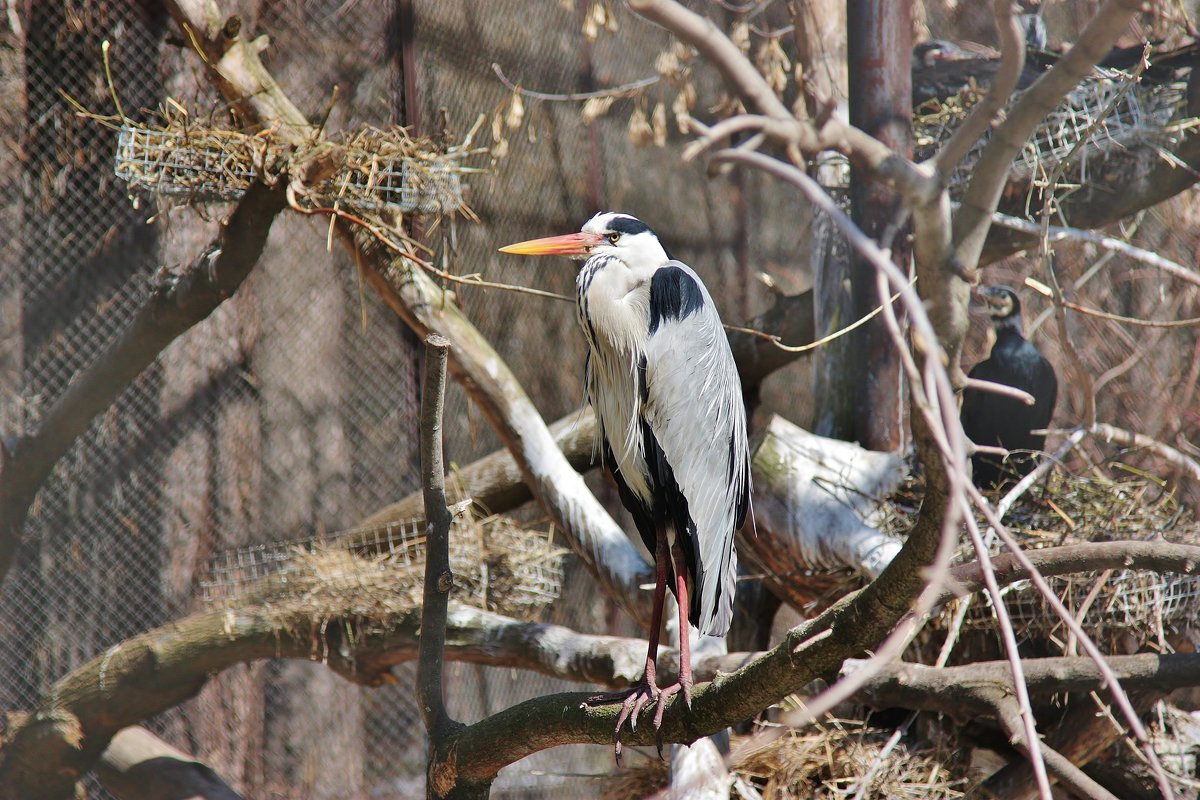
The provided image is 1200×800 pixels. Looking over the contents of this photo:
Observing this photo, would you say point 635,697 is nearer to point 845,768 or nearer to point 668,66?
point 845,768

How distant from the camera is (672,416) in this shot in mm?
1557

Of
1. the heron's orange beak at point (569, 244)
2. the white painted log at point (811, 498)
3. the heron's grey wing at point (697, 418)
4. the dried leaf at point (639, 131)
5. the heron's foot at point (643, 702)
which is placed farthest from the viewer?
the dried leaf at point (639, 131)

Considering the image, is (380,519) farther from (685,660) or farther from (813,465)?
(685,660)

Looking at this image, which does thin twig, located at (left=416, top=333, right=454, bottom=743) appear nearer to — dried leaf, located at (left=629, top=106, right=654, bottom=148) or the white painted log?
the white painted log

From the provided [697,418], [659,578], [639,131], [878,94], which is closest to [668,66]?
[639,131]

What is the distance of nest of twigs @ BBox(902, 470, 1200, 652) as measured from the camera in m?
1.95

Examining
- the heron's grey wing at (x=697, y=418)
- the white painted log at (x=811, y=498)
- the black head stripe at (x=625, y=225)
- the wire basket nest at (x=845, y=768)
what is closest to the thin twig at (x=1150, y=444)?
the white painted log at (x=811, y=498)

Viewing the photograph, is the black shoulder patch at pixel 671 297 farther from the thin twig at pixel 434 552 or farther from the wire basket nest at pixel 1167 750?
the wire basket nest at pixel 1167 750

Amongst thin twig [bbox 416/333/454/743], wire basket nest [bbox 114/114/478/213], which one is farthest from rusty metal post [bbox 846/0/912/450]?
thin twig [bbox 416/333/454/743]

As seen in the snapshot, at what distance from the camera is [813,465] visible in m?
2.24

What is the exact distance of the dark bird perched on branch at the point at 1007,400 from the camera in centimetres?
237

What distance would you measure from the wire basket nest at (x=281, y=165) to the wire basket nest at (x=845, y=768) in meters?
1.26

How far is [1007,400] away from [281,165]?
168 centimetres

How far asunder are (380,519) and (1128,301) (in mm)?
2666
